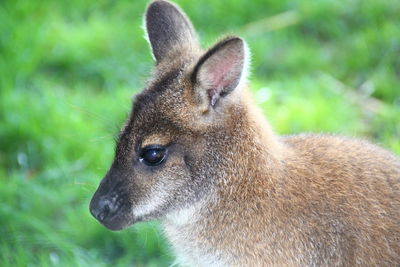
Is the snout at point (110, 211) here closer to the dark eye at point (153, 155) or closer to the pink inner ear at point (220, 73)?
the dark eye at point (153, 155)

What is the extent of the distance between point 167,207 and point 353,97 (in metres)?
2.89

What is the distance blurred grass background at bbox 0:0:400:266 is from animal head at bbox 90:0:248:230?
93 cm

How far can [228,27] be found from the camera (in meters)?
7.31

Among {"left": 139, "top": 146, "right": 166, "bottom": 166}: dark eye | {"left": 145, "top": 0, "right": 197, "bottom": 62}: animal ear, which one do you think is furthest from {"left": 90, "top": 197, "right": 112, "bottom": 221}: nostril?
{"left": 145, "top": 0, "right": 197, "bottom": 62}: animal ear

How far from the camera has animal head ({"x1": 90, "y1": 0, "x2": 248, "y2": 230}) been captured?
3.93 meters

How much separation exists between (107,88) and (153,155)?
112 inches

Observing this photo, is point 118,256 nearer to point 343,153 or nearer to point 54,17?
point 343,153

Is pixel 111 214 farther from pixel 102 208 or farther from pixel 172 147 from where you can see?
pixel 172 147

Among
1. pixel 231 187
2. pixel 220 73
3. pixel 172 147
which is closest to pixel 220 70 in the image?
pixel 220 73

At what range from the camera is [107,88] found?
6.69 m

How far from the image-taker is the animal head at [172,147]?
12.9ft

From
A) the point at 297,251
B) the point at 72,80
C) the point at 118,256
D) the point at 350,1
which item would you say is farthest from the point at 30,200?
the point at 350,1

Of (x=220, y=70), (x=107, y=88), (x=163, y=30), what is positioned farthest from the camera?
(x=107, y=88)

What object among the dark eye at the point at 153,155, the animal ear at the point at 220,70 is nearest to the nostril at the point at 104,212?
the dark eye at the point at 153,155
